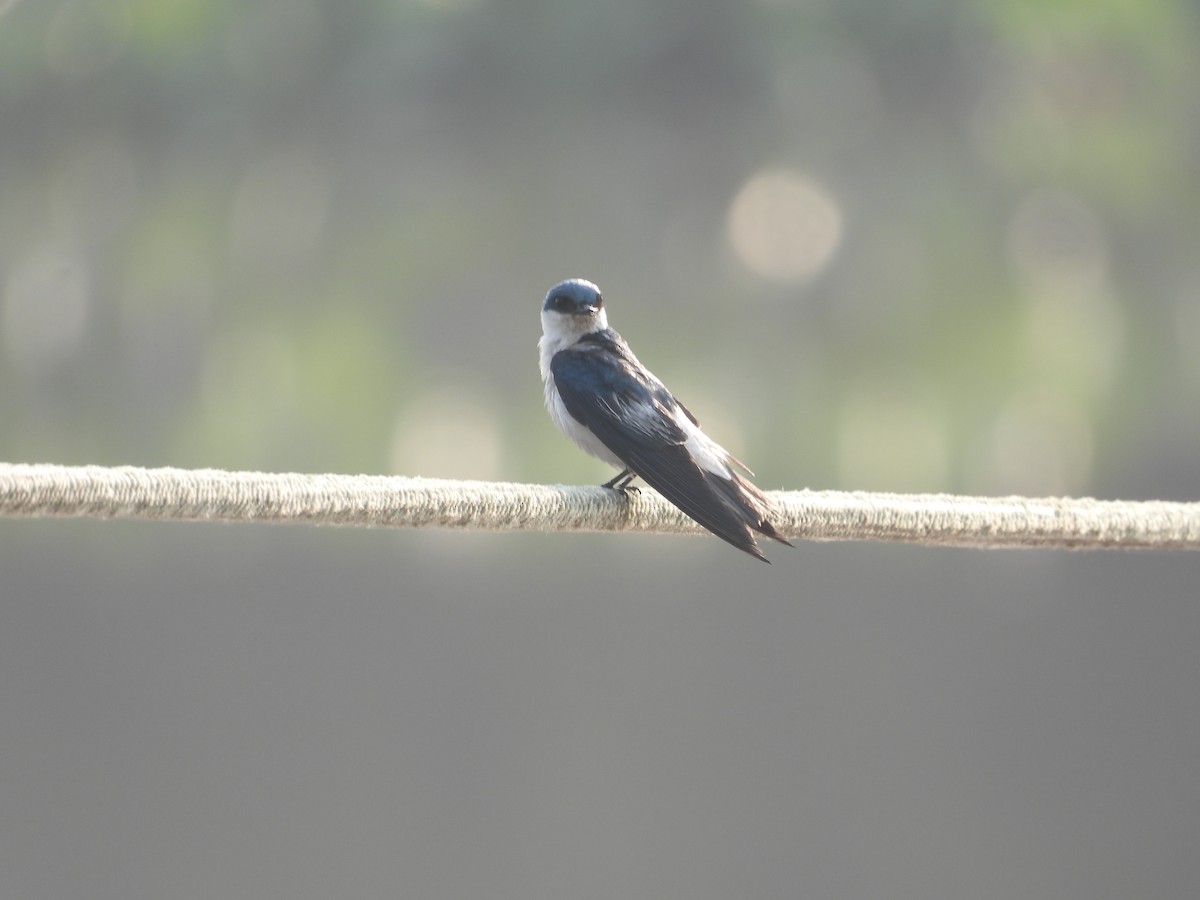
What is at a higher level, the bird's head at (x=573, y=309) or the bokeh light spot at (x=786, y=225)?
the bokeh light spot at (x=786, y=225)

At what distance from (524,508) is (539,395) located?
229cm

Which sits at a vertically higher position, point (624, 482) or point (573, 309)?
point (573, 309)

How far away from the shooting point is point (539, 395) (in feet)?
11.1

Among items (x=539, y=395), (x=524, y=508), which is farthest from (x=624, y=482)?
(x=539, y=395)

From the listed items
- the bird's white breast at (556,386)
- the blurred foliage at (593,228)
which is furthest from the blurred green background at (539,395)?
the bird's white breast at (556,386)

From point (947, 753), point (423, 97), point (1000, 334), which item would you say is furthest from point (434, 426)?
point (947, 753)

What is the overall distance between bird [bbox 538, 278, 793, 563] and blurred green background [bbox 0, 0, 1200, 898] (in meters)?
1.71

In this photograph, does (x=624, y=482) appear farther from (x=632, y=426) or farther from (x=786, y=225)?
(x=786, y=225)

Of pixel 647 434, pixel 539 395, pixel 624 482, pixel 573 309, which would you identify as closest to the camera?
pixel 647 434

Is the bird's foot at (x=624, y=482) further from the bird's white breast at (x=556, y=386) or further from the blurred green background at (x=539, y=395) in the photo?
the blurred green background at (x=539, y=395)

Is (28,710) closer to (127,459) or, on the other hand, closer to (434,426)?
(127,459)

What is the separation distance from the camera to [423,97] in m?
3.38

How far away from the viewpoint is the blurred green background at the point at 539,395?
A: 3307mm

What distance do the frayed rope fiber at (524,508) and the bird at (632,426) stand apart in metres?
0.03
